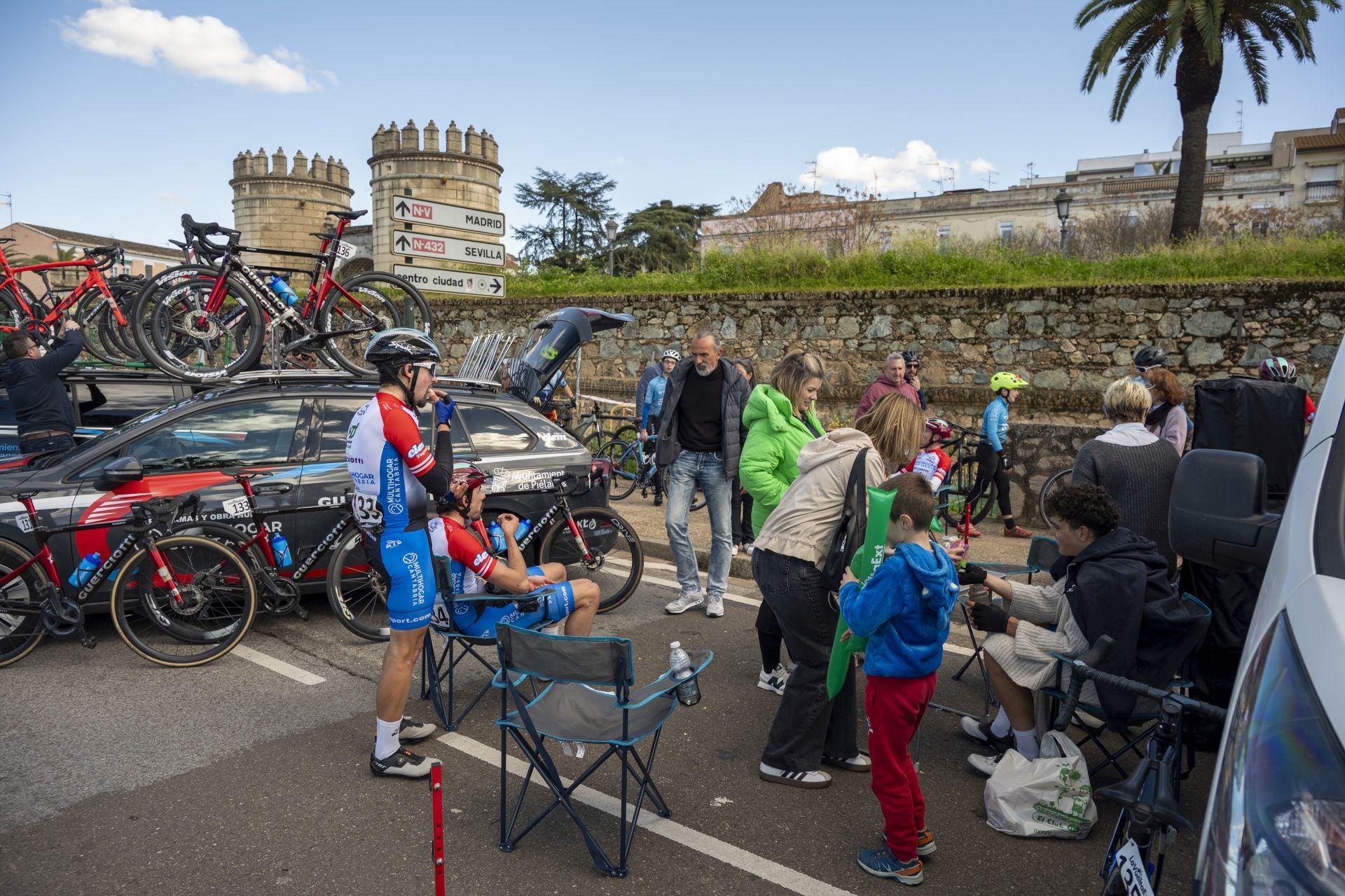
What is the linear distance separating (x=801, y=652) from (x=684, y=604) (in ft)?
9.36

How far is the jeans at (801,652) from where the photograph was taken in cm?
402

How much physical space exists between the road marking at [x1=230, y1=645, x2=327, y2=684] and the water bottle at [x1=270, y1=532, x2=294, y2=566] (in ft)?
1.95

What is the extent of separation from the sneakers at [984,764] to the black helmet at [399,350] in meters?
3.20

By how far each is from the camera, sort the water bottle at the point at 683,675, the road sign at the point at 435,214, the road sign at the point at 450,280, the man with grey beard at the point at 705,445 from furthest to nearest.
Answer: the road sign at the point at 450,280 → the road sign at the point at 435,214 → the man with grey beard at the point at 705,445 → the water bottle at the point at 683,675

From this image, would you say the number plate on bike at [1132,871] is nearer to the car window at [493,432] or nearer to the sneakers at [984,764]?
the sneakers at [984,764]

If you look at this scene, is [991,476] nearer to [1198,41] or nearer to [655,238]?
[1198,41]

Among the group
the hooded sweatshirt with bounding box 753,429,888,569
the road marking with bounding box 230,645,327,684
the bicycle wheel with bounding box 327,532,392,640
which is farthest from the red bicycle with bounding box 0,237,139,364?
the hooded sweatshirt with bounding box 753,429,888,569

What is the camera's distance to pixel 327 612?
6.77m

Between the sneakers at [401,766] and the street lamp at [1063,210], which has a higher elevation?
the street lamp at [1063,210]

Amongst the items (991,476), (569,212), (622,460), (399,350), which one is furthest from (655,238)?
(399,350)

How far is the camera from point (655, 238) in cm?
3522

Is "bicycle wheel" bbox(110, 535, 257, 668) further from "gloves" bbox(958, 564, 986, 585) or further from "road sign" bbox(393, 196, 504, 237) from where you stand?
"road sign" bbox(393, 196, 504, 237)

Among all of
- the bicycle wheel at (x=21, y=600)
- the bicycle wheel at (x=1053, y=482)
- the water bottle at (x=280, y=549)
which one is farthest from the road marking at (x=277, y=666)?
the bicycle wheel at (x=1053, y=482)

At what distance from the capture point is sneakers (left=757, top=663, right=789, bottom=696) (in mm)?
5258
